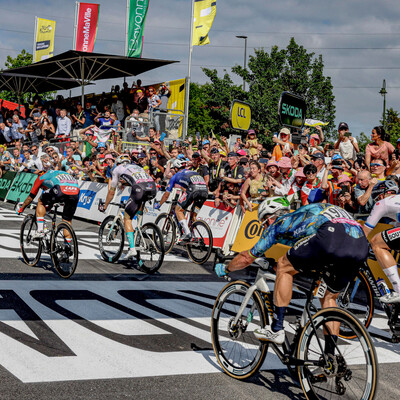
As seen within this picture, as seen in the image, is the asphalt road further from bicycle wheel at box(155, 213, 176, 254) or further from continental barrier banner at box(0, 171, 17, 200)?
Result: continental barrier banner at box(0, 171, 17, 200)

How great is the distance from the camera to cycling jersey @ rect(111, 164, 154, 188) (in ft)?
32.7

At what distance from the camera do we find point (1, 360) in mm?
4789

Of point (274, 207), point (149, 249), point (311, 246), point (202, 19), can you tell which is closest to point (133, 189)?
point (149, 249)

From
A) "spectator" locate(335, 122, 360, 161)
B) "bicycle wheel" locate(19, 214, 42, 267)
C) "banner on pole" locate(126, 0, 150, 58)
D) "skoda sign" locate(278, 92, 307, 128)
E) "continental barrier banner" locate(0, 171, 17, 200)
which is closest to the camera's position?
"skoda sign" locate(278, 92, 307, 128)

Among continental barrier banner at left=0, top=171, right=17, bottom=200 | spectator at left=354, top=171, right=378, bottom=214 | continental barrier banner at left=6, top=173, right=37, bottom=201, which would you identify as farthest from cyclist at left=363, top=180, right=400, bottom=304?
continental barrier banner at left=0, top=171, right=17, bottom=200

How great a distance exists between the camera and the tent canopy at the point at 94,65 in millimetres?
24562

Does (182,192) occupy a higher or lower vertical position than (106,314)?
higher

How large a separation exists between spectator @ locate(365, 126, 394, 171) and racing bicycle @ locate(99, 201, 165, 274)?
4922 mm

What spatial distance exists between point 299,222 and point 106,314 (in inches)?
128

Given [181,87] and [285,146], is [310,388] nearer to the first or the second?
[285,146]

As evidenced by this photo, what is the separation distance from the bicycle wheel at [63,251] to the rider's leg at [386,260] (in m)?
4.77

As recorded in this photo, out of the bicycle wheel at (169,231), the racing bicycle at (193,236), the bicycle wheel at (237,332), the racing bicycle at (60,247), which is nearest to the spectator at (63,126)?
the racing bicycle at (193,236)

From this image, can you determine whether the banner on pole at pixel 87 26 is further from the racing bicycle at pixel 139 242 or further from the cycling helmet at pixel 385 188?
the cycling helmet at pixel 385 188

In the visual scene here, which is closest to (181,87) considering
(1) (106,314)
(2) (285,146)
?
(2) (285,146)
